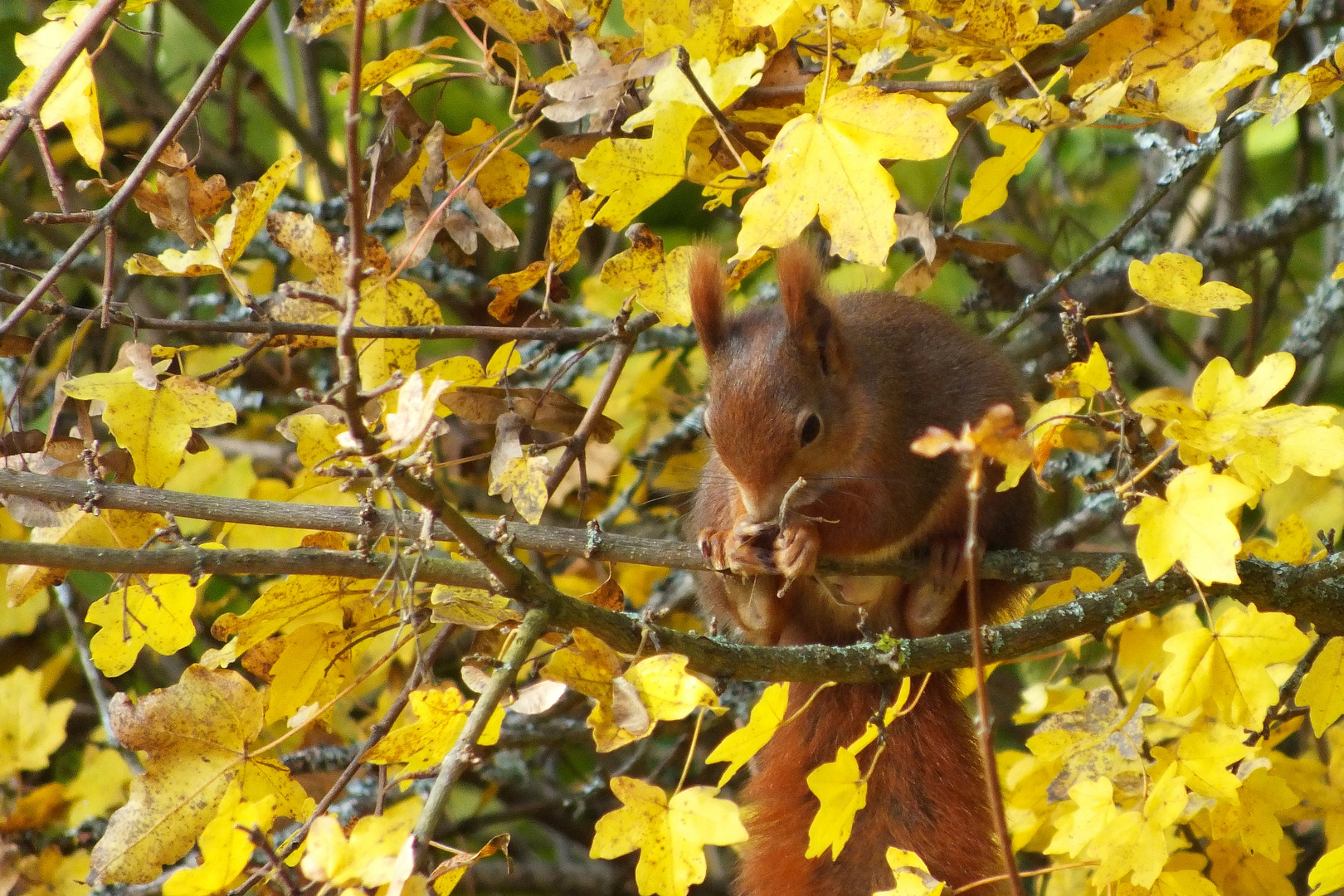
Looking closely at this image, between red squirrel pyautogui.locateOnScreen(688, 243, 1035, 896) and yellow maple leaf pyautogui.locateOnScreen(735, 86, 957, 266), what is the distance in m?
0.45

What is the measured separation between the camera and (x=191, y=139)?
246 centimetres

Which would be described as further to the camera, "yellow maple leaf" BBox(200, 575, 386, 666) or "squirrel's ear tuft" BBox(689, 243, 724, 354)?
"squirrel's ear tuft" BBox(689, 243, 724, 354)

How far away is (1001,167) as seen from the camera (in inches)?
49.3

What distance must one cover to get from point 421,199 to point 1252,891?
1.08 metres

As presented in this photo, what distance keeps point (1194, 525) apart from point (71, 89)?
3.34 ft

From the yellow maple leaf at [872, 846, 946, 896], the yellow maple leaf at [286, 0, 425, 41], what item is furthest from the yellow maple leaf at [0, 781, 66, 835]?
the yellow maple leaf at [872, 846, 946, 896]

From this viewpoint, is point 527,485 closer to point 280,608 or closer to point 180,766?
point 280,608

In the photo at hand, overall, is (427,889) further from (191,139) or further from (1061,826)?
(191,139)

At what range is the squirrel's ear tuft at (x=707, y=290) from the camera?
160 centimetres

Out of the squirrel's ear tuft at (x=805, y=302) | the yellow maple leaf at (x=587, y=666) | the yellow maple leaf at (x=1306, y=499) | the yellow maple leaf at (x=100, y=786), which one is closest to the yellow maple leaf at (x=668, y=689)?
the yellow maple leaf at (x=587, y=666)

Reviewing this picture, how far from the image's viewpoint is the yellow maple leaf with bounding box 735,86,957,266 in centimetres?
105

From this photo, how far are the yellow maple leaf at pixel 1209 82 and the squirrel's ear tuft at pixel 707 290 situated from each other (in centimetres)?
57

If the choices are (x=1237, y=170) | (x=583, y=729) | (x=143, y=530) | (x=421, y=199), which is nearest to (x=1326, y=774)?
(x=583, y=729)

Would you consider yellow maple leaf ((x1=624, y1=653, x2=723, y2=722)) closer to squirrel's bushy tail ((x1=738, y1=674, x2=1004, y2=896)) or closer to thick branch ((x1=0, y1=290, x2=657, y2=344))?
thick branch ((x1=0, y1=290, x2=657, y2=344))
